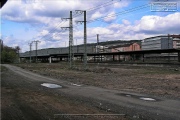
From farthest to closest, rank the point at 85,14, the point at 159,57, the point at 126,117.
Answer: the point at 159,57, the point at 85,14, the point at 126,117

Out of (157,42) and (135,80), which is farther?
(157,42)

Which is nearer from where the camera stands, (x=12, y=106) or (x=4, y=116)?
(x=4, y=116)

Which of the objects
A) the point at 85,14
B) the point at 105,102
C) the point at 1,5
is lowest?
the point at 105,102

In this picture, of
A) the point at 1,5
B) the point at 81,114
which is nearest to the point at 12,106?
the point at 81,114

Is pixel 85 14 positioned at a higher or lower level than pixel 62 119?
higher

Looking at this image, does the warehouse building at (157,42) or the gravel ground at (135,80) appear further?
the warehouse building at (157,42)

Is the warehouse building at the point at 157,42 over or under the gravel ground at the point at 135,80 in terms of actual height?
over

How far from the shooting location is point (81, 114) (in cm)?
1170

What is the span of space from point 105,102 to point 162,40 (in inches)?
5170

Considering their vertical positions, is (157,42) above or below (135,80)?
above

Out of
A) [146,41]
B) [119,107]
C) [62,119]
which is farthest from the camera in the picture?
[146,41]

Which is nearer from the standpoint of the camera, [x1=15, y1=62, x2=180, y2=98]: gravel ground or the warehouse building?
[x1=15, y1=62, x2=180, y2=98]: gravel ground

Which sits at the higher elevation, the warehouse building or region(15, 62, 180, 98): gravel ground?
the warehouse building

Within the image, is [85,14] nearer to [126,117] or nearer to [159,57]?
[126,117]
